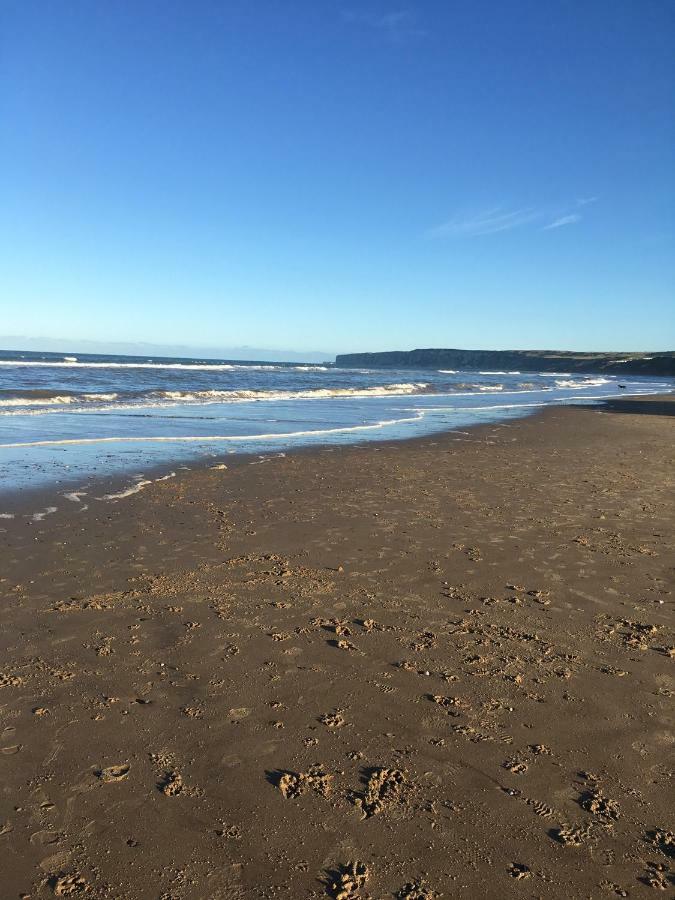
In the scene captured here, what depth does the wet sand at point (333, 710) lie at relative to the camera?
272 cm

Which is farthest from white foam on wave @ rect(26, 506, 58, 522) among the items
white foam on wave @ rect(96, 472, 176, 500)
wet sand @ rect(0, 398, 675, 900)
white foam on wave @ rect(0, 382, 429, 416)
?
white foam on wave @ rect(0, 382, 429, 416)

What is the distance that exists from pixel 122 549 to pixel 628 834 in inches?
223

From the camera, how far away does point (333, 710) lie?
386 cm

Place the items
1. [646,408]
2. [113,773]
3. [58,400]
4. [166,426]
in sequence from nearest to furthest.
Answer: [113,773] < [166,426] < [58,400] < [646,408]

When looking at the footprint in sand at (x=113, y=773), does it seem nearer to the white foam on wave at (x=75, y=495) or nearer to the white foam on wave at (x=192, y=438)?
the white foam on wave at (x=75, y=495)

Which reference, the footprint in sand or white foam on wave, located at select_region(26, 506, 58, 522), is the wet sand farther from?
white foam on wave, located at select_region(26, 506, 58, 522)

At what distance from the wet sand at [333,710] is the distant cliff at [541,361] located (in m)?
113

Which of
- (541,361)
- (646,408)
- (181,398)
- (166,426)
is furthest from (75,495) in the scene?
(541,361)

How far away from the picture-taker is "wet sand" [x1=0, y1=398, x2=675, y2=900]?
2719 millimetres

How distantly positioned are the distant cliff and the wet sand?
112537 millimetres

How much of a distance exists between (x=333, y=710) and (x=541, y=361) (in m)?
158

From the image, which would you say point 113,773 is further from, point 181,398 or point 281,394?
point 281,394

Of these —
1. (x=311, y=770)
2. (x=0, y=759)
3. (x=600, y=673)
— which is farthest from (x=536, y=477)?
(x=0, y=759)

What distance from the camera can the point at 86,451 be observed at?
13.5 meters
